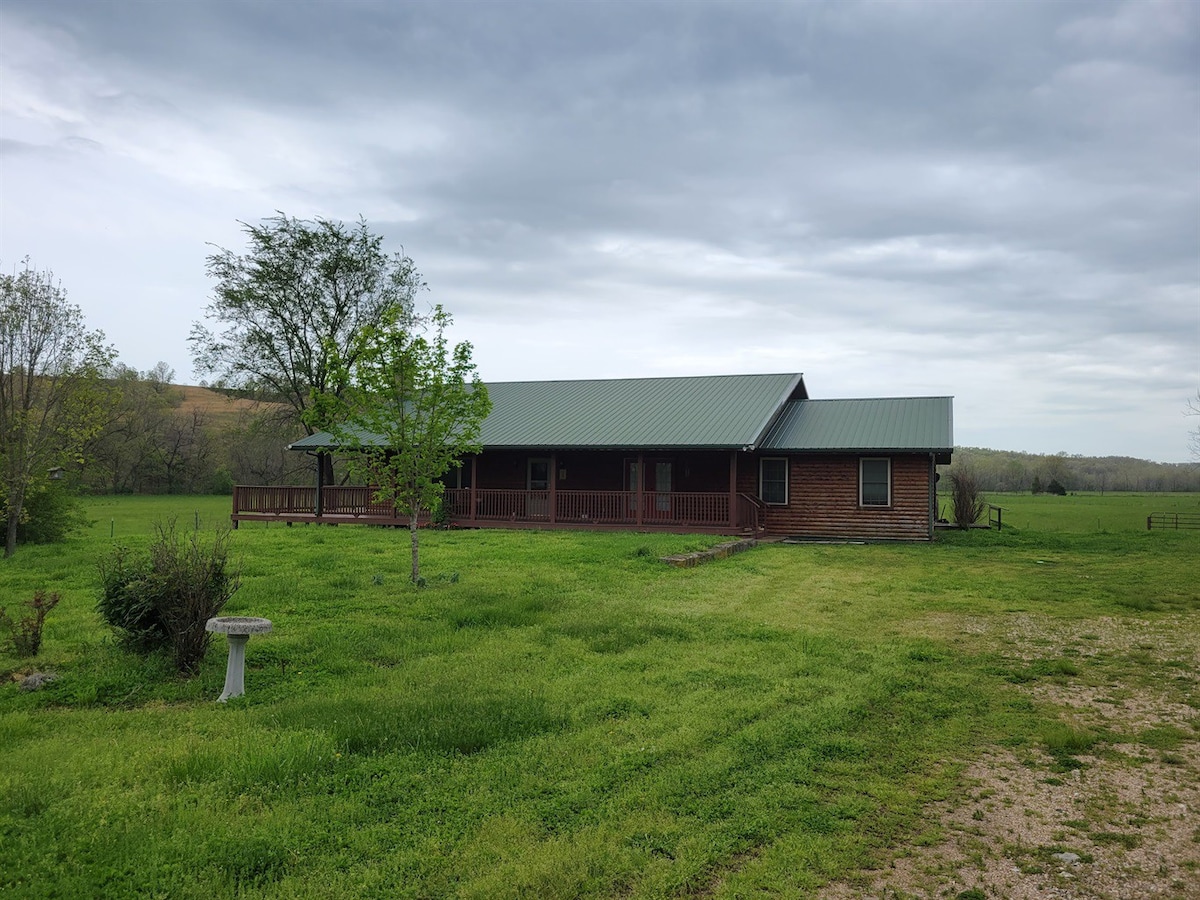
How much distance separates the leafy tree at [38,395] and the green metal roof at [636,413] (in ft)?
30.8

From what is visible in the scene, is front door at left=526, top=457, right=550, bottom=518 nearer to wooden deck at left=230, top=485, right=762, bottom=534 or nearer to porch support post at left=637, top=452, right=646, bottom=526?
wooden deck at left=230, top=485, right=762, bottom=534

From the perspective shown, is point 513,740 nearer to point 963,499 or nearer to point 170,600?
point 170,600

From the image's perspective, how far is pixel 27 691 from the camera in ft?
22.3

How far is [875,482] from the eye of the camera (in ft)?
74.7

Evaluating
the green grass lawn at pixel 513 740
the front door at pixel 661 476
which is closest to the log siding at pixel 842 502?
the front door at pixel 661 476

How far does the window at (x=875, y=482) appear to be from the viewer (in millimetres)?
22594

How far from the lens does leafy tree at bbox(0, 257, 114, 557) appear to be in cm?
1594

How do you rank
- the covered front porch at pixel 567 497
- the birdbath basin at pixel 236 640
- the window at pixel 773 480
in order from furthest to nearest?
1. the window at pixel 773 480
2. the covered front porch at pixel 567 497
3. the birdbath basin at pixel 236 640

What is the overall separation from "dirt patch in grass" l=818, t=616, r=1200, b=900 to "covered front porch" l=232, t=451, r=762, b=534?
15187 mm

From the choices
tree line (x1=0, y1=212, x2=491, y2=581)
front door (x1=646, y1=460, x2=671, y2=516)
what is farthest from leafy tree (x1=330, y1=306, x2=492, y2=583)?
front door (x1=646, y1=460, x2=671, y2=516)

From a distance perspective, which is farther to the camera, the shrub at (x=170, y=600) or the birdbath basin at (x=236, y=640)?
the shrub at (x=170, y=600)

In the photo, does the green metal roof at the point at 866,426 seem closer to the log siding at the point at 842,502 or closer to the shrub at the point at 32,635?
the log siding at the point at 842,502

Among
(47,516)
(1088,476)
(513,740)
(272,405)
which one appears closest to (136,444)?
(272,405)

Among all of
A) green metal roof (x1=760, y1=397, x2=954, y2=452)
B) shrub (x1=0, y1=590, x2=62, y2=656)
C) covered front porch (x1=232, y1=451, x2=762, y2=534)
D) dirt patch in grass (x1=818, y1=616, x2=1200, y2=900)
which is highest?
green metal roof (x1=760, y1=397, x2=954, y2=452)
